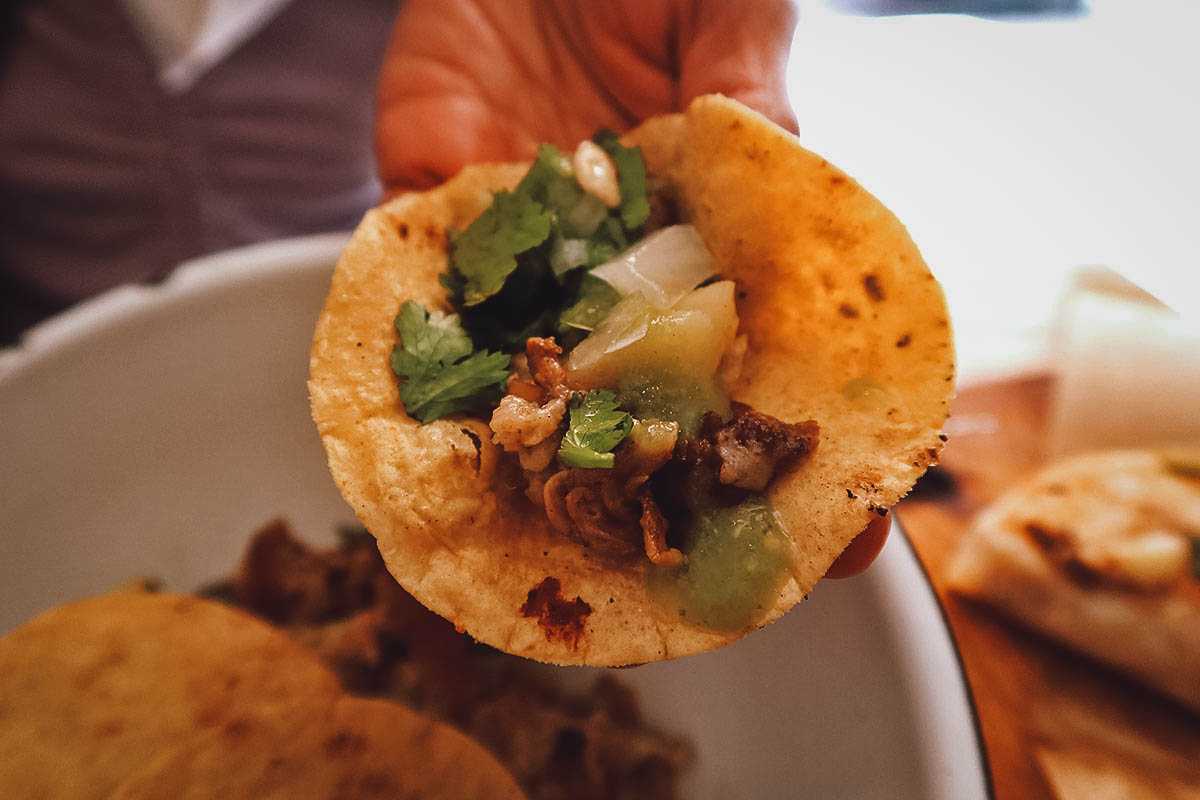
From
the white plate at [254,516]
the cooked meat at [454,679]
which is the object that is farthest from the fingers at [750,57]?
the cooked meat at [454,679]

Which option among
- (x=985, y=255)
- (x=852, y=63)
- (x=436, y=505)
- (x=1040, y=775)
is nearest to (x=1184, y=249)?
(x=985, y=255)

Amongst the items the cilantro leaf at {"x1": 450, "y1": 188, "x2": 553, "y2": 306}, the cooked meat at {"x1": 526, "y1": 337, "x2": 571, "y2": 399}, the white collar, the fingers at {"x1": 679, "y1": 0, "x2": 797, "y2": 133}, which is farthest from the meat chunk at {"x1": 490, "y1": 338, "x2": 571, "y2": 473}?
the white collar

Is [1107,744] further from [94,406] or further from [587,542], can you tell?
[94,406]

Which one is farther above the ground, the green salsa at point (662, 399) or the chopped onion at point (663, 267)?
the chopped onion at point (663, 267)

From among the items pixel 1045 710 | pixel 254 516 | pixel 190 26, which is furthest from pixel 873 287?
pixel 190 26

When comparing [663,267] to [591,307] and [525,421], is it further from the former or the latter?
[525,421]

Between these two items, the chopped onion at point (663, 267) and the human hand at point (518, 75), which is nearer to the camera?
the chopped onion at point (663, 267)

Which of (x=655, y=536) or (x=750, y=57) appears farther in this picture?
(x=750, y=57)

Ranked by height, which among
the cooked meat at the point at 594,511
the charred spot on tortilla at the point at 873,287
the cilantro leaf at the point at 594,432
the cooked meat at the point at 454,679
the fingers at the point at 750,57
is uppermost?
the fingers at the point at 750,57

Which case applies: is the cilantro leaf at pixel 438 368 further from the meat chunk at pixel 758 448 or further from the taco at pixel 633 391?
the meat chunk at pixel 758 448
